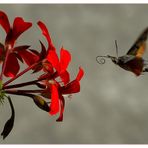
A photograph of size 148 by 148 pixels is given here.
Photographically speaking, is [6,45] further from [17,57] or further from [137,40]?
[137,40]

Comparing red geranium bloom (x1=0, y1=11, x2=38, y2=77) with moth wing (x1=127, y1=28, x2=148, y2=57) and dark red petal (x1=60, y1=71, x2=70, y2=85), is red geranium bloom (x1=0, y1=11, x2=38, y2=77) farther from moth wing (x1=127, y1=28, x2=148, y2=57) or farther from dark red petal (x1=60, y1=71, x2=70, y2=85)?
moth wing (x1=127, y1=28, x2=148, y2=57)

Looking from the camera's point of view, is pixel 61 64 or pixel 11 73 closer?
pixel 61 64

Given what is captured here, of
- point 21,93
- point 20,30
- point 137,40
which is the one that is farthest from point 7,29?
point 137,40

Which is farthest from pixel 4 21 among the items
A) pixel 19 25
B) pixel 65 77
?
pixel 65 77

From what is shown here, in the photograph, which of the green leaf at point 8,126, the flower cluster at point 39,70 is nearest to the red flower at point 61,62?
the flower cluster at point 39,70

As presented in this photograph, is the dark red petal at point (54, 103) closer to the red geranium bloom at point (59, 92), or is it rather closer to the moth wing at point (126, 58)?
the red geranium bloom at point (59, 92)

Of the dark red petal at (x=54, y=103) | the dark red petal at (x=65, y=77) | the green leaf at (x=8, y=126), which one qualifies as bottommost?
the green leaf at (x=8, y=126)

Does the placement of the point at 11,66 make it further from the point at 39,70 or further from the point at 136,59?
the point at 136,59
